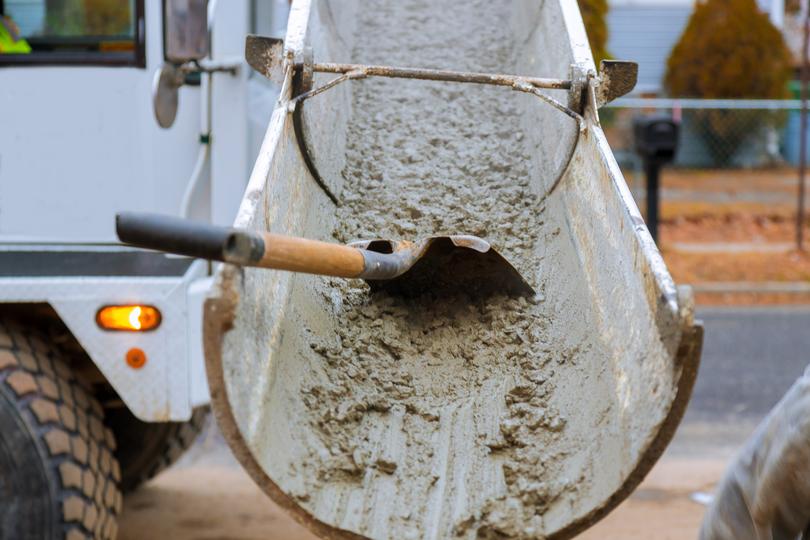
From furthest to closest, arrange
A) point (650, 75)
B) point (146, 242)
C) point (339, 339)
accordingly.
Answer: point (650, 75)
point (339, 339)
point (146, 242)

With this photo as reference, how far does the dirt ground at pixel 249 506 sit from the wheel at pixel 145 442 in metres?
0.23

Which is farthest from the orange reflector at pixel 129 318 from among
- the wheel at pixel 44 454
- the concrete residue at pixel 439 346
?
the concrete residue at pixel 439 346

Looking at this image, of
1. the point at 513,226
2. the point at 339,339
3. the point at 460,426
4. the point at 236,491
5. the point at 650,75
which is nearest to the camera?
the point at 460,426

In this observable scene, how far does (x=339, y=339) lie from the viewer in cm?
308

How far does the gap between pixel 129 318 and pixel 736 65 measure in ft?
49.5

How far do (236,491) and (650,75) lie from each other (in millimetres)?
15818

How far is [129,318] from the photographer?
3.19 m

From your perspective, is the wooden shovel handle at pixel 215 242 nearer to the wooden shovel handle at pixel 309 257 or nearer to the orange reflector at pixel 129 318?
the wooden shovel handle at pixel 309 257

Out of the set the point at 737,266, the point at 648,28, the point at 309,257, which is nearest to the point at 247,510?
the point at 309,257

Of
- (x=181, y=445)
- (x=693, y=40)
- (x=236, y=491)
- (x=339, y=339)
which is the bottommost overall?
(x=236, y=491)

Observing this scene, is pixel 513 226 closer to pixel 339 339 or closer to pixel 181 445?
pixel 339 339

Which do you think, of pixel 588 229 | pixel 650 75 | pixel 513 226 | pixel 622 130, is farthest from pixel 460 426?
pixel 650 75

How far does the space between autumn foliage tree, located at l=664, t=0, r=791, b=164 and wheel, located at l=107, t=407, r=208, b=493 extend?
43.6ft

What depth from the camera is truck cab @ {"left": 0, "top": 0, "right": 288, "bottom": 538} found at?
308cm
